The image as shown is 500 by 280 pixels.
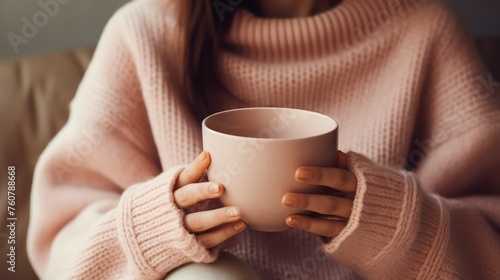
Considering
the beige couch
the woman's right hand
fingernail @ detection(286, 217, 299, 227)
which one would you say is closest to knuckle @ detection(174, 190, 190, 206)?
the woman's right hand

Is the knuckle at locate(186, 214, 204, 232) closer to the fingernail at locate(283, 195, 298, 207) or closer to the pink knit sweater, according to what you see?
the fingernail at locate(283, 195, 298, 207)

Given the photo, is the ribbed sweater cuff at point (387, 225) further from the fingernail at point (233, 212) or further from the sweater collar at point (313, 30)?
the sweater collar at point (313, 30)

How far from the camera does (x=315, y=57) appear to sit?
34.0 inches

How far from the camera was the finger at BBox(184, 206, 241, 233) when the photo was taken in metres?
0.51

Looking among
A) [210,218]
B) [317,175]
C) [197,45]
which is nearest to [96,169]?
[197,45]

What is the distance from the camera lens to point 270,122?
0.59 meters

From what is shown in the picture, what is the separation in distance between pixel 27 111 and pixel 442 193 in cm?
81

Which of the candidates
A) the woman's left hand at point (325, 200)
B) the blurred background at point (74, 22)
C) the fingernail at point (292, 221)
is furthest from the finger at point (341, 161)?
the blurred background at point (74, 22)

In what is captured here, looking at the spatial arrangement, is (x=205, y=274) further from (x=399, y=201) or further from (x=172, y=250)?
(x=399, y=201)

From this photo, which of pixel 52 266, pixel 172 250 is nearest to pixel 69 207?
pixel 52 266

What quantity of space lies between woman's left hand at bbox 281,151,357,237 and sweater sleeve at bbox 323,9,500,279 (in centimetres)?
1

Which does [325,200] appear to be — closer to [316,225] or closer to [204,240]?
[316,225]

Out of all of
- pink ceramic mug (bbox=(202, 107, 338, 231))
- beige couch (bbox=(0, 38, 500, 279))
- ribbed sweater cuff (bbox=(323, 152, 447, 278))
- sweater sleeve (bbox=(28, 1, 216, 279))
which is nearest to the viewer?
pink ceramic mug (bbox=(202, 107, 338, 231))

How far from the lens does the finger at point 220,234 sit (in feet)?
1.74
